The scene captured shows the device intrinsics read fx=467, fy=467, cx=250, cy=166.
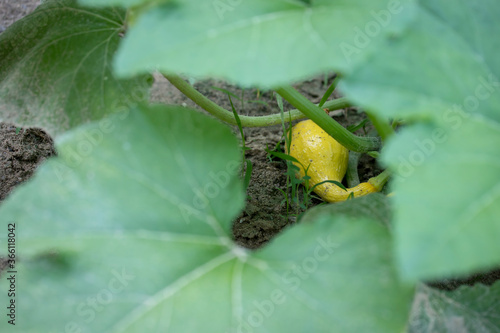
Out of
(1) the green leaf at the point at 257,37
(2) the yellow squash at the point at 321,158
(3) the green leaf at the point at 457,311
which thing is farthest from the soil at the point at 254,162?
(1) the green leaf at the point at 257,37

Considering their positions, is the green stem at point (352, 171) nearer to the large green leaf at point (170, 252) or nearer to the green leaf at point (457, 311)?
the green leaf at point (457, 311)

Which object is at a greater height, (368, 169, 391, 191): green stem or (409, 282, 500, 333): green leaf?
(409, 282, 500, 333): green leaf

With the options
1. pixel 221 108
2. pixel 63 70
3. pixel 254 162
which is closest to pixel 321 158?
pixel 254 162

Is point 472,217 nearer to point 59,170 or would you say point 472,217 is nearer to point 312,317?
point 312,317

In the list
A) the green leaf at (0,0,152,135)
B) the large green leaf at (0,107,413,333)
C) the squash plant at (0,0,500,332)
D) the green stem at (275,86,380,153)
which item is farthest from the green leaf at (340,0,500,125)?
the green leaf at (0,0,152,135)

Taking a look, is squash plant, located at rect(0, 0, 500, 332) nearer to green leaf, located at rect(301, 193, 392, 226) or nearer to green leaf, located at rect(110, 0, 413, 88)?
green leaf, located at rect(110, 0, 413, 88)

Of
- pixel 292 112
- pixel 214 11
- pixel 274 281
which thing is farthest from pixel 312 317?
pixel 292 112
